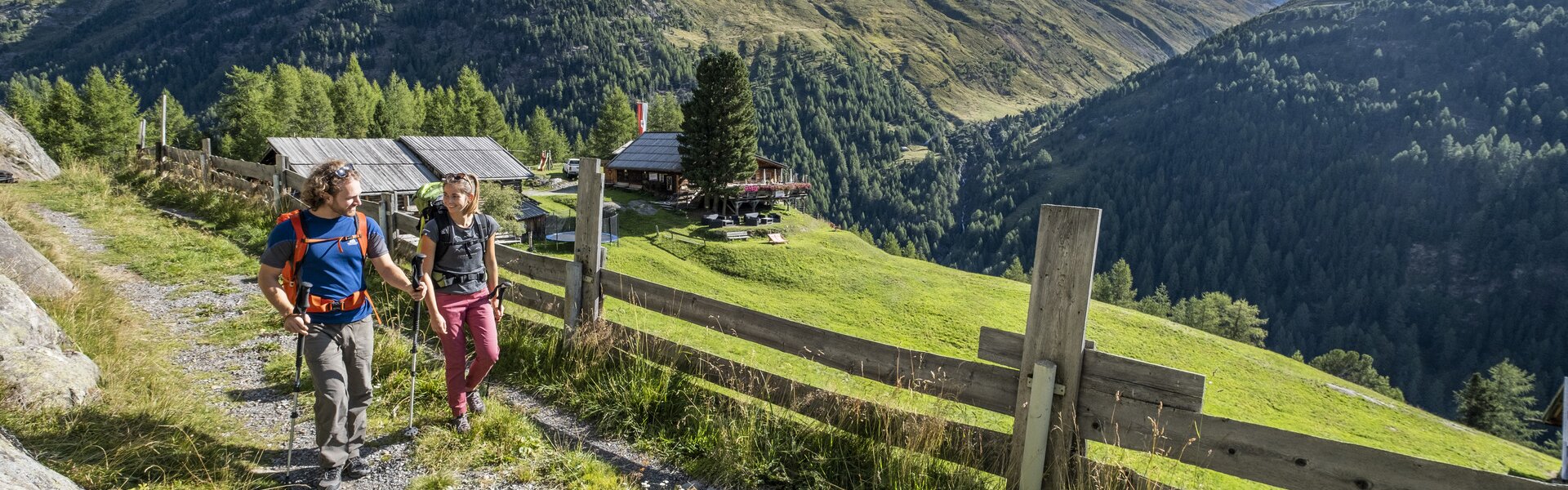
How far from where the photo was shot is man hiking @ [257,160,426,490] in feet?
15.5

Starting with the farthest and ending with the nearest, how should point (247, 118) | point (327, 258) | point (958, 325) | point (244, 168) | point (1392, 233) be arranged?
point (1392, 233) → point (247, 118) → point (958, 325) → point (244, 168) → point (327, 258)

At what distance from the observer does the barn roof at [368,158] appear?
110 feet

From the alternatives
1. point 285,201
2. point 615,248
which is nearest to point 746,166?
point 615,248

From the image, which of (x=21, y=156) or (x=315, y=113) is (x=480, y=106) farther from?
(x=21, y=156)

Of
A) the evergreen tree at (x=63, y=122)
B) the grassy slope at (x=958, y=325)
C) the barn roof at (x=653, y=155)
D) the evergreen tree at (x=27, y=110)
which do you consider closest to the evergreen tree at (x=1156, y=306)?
the grassy slope at (x=958, y=325)

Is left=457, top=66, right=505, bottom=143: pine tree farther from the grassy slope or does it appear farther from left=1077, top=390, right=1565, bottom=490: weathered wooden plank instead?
left=1077, top=390, right=1565, bottom=490: weathered wooden plank

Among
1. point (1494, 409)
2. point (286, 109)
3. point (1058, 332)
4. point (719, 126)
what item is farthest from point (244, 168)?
point (1494, 409)

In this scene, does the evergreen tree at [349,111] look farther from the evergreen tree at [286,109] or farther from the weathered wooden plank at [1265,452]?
the weathered wooden plank at [1265,452]

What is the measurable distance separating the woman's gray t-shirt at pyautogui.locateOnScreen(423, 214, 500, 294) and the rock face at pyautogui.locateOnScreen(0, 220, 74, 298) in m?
5.15

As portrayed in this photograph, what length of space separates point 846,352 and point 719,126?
172 feet

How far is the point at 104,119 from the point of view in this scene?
68438mm

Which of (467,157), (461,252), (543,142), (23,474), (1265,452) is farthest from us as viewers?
(543,142)

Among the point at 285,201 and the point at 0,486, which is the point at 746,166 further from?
the point at 0,486

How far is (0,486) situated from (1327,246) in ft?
675
